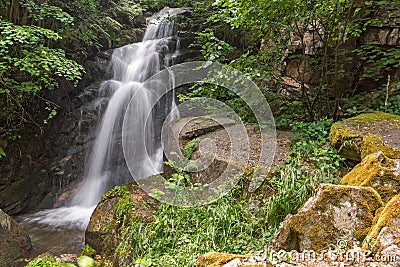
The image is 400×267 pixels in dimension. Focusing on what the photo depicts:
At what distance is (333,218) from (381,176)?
0.63 meters

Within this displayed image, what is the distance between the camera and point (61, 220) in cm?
622

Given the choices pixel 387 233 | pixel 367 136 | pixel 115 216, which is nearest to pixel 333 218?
pixel 387 233

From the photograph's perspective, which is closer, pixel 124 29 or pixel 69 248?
pixel 69 248

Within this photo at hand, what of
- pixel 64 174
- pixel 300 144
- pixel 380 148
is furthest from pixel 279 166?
pixel 64 174

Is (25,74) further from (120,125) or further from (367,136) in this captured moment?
(367,136)

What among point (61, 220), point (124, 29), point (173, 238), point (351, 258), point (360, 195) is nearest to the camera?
point (351, 258)

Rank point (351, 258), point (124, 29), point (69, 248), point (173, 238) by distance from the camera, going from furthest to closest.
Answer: point (124, 29) < point (69, 248) < point (173, 238) < point (351, 258)

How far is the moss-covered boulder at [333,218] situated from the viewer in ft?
6.10

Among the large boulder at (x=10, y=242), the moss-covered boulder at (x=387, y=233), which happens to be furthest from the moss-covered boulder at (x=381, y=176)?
the large boulder at (x=10, y=242)

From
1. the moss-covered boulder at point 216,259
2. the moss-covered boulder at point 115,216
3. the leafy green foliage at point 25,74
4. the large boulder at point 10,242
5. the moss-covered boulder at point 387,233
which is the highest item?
the leafy green foliage at point 25,74

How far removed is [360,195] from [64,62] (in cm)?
591

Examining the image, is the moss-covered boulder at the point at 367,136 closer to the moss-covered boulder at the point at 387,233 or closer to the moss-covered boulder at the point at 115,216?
the moss-covered boulder at the point at 387,233

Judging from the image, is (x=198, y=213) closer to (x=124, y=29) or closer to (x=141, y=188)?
(x=141, y=188)

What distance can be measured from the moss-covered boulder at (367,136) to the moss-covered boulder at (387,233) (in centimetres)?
161
